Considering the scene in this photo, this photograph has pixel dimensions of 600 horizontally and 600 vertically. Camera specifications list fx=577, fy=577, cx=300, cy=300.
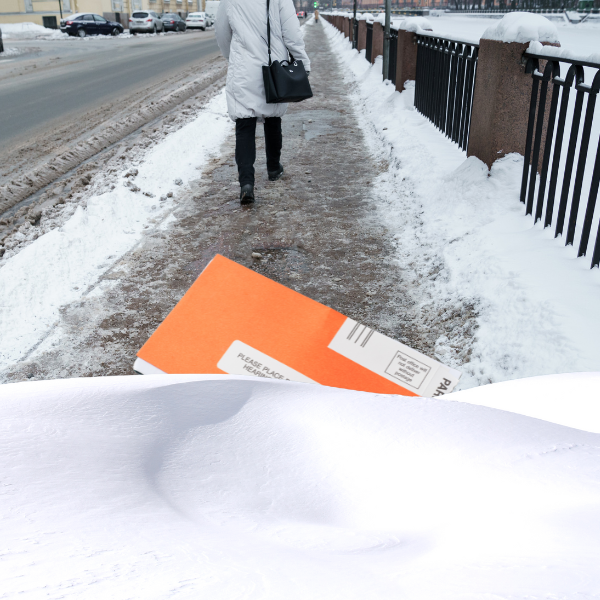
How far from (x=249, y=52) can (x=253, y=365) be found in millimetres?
3227

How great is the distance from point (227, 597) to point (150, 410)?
1.93 feet

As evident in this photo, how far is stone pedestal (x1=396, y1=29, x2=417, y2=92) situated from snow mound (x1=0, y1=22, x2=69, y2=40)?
29638mm

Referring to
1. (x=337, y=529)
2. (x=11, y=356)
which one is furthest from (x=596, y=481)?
(x=11, y=356)

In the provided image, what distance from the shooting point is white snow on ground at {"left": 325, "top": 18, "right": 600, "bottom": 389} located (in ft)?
7.53

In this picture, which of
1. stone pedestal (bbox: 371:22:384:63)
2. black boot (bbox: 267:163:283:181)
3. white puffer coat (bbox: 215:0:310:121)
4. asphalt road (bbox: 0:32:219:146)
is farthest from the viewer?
stone pedestal (bbox: 371:22:384:63)

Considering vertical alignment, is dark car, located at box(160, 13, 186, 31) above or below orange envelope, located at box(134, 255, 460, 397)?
above

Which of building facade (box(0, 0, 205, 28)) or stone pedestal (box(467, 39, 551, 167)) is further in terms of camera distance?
building facade (box(0, 0, 205, 28))

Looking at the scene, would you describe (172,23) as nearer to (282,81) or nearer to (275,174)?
(275,174)

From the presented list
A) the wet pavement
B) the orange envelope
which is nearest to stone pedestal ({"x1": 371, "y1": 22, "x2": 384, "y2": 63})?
the wet pavement

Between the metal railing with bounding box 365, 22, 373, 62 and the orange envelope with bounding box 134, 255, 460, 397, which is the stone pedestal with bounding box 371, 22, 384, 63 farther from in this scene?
the orange envelope with bounding box 134, 255, 460, 397

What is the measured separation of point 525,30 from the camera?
3775 mm

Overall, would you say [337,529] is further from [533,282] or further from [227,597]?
[533,282]

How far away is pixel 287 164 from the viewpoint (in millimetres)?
A: 5988

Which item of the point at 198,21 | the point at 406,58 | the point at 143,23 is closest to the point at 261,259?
the point at 406,58
